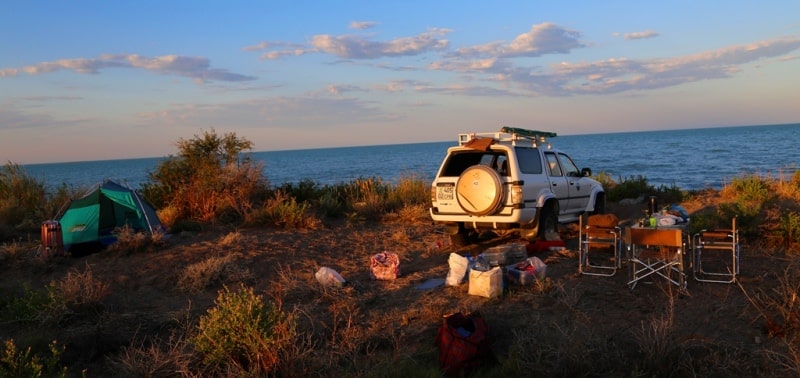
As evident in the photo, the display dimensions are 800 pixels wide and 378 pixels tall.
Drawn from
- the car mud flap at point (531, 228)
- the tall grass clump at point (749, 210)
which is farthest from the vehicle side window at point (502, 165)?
the tall grass clump at point (749, 210)

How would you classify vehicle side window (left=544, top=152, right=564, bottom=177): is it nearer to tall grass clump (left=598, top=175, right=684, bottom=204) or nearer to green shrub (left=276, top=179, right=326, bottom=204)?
tall grass clump (left=598, top=175, right=684, bottom=204)

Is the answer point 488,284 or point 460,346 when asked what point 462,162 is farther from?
point 460,346

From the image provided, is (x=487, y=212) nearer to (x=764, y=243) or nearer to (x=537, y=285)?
(x=537, y=285)

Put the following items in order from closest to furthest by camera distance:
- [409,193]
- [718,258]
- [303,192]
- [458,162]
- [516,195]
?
1. [718,258]
2. [516,195]
3. [458,162]
4. [303,192]
5. [409,193]

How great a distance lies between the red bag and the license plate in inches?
164

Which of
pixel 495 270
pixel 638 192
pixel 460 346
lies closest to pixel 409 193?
pixel 638 192

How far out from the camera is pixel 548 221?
9828mm

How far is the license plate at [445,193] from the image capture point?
378 inches

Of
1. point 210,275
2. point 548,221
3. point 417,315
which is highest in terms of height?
point 548,221

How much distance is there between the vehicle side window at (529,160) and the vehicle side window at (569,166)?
2.73 ft

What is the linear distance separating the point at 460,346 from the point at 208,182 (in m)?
9.54

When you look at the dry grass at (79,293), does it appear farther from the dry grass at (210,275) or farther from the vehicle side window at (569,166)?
the vehicle side window at (569,166)

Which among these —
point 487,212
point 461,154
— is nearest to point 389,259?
point 487,212

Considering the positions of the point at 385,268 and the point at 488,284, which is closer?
the point at 488,284
